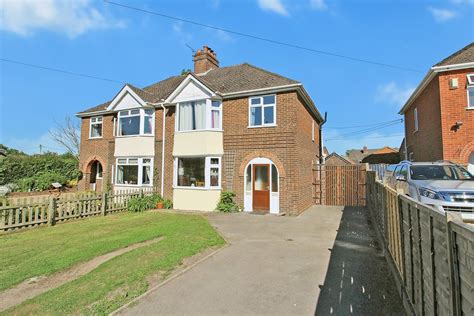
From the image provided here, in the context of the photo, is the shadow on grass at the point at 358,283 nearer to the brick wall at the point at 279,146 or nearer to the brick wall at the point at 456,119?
the brick wall at the point at 279,146

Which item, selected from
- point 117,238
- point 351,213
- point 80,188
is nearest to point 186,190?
point 117,238

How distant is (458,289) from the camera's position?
1.86m

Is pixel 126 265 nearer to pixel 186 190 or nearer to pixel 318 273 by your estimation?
pixel 318 273

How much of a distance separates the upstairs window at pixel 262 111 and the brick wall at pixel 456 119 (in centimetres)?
816

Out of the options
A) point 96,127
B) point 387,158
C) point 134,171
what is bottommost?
point 134,171

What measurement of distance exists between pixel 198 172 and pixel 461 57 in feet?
47.5

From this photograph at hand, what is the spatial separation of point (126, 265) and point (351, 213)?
10.6 m

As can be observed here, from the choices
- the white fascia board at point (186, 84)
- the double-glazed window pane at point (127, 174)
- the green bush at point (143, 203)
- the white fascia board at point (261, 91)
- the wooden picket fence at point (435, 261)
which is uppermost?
the white fascia board at point (186, 84)

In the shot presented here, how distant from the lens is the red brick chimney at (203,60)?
19844 mm

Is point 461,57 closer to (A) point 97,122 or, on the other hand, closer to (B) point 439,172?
(B) point 439,172

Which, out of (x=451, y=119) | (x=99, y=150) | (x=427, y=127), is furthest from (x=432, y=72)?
(x=99, y=150)

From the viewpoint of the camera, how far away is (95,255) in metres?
6.55

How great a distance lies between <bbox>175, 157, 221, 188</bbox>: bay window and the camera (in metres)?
14.4

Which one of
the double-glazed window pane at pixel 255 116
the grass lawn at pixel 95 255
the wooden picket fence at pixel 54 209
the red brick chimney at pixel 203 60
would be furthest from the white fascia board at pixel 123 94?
the grass lawn at pixel 95 255
